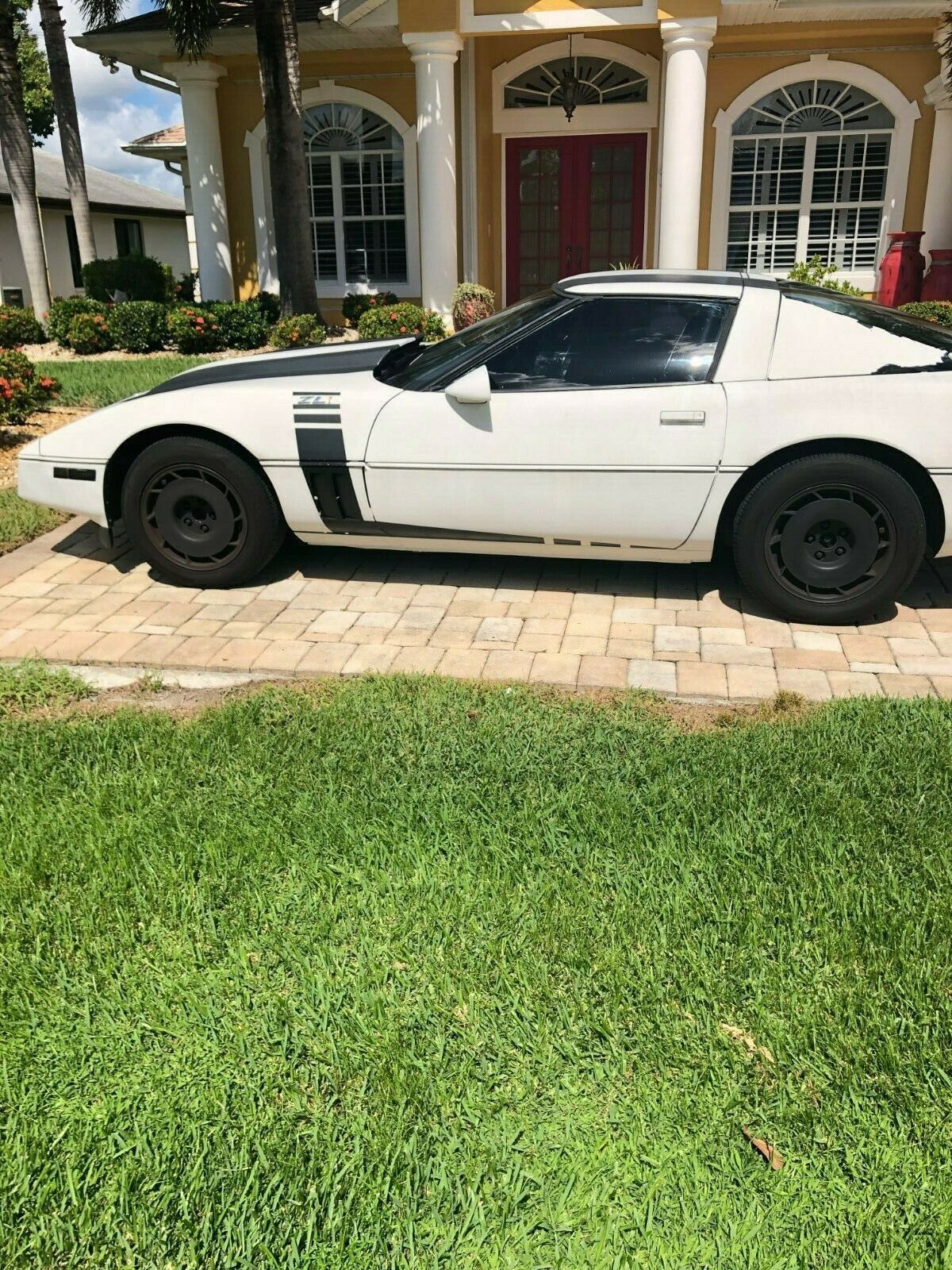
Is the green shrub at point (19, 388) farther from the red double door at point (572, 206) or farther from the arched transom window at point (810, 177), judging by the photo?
the arched transom window at point (810, 177)

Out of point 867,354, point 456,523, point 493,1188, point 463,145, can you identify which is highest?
point 463,145

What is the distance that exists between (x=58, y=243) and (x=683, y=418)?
39.4 metres

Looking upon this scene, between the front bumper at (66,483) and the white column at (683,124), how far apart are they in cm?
887

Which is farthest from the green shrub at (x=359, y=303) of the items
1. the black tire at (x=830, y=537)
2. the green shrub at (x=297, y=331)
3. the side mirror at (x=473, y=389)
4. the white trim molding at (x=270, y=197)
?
the black tire at (x=830, y=537)

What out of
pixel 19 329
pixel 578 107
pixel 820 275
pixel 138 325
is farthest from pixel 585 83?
pixel 19 329

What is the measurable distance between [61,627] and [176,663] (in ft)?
2.61

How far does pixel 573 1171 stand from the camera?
2229 mm

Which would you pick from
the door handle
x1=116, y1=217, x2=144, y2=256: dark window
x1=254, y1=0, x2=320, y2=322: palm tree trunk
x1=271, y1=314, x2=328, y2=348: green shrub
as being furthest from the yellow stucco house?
x1=116, y1=217, x2=144, y2=256: dark window

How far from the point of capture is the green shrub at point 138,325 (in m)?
13.9

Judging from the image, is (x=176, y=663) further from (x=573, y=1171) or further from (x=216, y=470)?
(x=573, y=1171)

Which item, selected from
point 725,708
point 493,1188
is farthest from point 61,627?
point 493,1188

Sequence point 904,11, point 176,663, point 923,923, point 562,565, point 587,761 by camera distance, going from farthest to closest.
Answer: point 904,11 → point 562,565 → point 176,663 → point 587,761 → point 923,923

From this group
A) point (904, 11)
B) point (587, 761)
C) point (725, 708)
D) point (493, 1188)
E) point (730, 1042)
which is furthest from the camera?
point (904, 11)

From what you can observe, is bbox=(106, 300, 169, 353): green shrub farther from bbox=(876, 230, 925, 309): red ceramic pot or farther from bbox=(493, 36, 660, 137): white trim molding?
bbox=(876, 230, 925, 309): red ceramic pot
